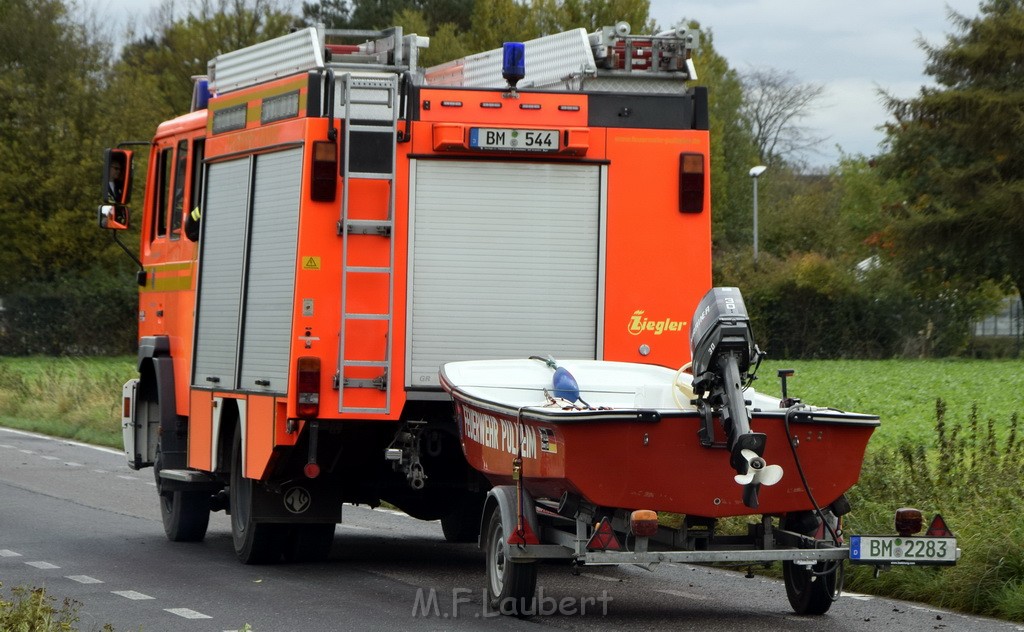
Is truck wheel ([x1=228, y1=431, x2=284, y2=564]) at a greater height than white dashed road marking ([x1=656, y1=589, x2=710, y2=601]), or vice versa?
truck wheel ([x1=228, y1=431, x2=284, y2=564])

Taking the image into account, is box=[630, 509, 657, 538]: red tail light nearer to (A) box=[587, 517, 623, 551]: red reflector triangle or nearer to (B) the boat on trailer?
(B) the boat on trailer

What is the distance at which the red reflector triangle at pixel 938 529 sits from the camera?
850 centimetres

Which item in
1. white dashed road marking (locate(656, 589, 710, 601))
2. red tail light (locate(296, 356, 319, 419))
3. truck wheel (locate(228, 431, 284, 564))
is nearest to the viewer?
white dashed road marking (locate(656, 589, 710, 601))

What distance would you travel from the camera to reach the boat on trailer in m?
8.29

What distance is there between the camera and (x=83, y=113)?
52.0m

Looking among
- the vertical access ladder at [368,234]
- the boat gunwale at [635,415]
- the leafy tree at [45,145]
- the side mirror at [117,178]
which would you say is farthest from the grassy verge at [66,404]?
the leafy tree at [45,145]

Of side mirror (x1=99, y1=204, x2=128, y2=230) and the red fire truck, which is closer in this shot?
the red fire truck

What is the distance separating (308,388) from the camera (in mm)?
→ 10453

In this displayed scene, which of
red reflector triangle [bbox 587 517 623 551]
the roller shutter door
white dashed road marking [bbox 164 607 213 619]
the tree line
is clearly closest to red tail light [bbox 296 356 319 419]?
the roller shutter door

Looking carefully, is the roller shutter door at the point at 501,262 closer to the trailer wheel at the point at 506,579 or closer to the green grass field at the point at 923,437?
the trailer wheel at the point at 506,579

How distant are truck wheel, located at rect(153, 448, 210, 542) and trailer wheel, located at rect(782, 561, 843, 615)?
5.22 meters

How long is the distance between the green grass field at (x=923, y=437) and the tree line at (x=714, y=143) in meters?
3.67

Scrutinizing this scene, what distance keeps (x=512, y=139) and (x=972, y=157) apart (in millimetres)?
48236

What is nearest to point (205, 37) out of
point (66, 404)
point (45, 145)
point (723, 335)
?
point (45, 145)
